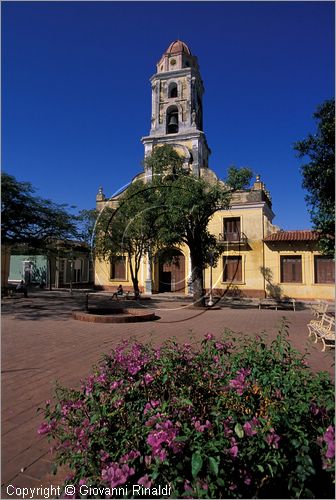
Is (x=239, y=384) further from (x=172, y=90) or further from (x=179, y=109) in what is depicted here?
(x=172, y=90)

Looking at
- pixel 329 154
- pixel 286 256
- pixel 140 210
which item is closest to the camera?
pixel 329 154

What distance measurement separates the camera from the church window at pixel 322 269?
830 inches

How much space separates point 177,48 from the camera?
88.2 ft

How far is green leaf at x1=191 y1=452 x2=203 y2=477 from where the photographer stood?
148 cm

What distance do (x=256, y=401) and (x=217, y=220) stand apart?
22.1m

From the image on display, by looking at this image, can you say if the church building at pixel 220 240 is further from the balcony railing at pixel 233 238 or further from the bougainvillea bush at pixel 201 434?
the bougainvillea bush at pixel 201 434

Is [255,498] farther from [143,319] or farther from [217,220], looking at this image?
[217,220]

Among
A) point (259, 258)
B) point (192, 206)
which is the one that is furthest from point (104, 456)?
point (259, 258)

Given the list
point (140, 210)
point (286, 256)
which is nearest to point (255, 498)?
point (140, 210)

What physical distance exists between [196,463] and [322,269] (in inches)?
871

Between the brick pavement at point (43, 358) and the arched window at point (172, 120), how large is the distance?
58.3ft

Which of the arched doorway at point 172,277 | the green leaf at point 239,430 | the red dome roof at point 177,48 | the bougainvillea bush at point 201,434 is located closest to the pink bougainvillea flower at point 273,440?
the bougainvillea bush at point 201,434

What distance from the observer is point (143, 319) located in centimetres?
→ 1116

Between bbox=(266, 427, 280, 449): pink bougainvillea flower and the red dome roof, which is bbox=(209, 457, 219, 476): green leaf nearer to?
bbox=(266, 427, 280, 449): pink bougainvillea flower
